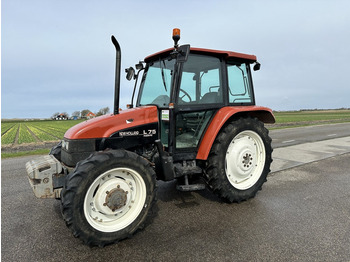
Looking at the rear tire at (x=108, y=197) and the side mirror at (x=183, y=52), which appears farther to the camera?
the side mirror at (x=183, y=52)

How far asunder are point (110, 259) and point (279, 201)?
8.52 ft

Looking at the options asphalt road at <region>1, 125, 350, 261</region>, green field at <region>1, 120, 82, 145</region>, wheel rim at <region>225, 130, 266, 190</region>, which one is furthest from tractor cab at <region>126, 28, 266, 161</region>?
green field at <region>1, 120, 82, 145</region>

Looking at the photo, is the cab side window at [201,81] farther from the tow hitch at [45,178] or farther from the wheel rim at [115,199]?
the tow hitch at [45,178]

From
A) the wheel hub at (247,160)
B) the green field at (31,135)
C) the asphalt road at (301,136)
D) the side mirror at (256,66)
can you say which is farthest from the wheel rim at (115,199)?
the green field at (31,135)

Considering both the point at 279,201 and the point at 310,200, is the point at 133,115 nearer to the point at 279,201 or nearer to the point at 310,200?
the point at 279,201

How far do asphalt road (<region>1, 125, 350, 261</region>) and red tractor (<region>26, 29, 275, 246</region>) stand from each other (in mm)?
227

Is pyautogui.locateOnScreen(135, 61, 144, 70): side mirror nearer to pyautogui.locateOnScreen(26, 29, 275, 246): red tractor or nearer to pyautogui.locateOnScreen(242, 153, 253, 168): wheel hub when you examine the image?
pyautogui.locateOnScreen(26, 29, 275, 246): red tractor

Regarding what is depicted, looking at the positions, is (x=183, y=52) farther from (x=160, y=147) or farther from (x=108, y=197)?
(x=108, y=197)

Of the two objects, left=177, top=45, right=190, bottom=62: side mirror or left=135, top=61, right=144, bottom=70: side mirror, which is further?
left=135, top=61, right=144, bottom=70: side mirror

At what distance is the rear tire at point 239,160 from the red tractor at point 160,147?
2 cm

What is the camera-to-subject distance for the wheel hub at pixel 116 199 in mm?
2430

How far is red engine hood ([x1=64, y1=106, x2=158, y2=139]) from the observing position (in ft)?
8.80

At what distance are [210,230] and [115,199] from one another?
117 cm

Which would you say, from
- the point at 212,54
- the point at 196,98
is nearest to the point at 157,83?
the point at 196,98
